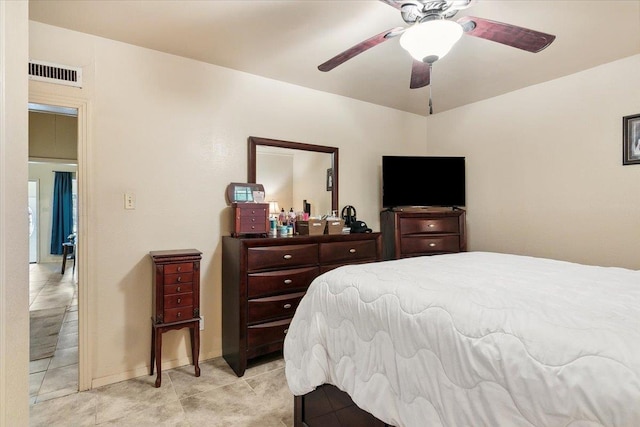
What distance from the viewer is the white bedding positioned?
0.72 metres

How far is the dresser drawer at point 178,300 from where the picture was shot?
232 centimetres

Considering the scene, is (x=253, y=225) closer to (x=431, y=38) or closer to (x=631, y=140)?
(x=431, y=38)

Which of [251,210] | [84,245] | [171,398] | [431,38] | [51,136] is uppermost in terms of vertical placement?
[51,136]

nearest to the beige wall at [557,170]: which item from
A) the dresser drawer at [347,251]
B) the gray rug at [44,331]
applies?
the dresser drawer at [347,251]

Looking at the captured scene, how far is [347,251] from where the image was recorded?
2977mm

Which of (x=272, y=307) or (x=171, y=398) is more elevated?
(x=272, y=307)

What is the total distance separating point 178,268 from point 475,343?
207 centimetres

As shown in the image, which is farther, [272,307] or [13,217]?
[272,307]

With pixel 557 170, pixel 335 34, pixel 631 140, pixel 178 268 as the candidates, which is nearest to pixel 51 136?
pixel 178 268

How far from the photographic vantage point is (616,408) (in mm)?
641

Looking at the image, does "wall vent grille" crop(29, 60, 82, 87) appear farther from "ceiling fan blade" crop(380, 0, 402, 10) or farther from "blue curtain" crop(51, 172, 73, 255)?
"blue curtain" crop(51, 172, 73, 255)

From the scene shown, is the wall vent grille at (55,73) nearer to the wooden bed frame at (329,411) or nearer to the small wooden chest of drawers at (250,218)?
the small wooden chest of drawers at (250,218)

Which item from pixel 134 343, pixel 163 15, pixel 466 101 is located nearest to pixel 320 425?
pixel 134 343

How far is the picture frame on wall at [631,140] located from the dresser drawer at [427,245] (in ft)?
5.22
